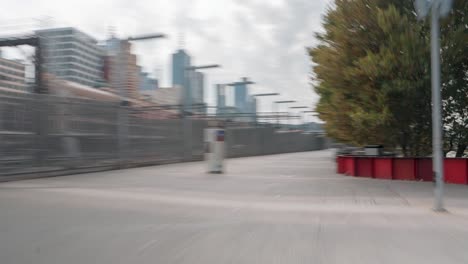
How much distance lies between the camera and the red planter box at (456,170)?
12.6 meters

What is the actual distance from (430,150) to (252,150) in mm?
20212

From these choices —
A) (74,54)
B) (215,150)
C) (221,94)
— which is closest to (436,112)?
(215,150)

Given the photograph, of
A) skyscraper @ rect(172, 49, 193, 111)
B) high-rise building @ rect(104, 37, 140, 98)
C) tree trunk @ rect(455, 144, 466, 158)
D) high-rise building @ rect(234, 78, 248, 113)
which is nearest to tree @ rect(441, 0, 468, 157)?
tree trunk @ rect(455, 144, 466, 158)

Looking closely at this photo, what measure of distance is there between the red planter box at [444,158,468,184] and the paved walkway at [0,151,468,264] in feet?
4.06

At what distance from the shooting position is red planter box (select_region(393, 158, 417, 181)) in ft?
45.9

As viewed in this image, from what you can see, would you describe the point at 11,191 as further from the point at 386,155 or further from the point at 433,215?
the point at 386,155

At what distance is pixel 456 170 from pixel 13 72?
2167cm

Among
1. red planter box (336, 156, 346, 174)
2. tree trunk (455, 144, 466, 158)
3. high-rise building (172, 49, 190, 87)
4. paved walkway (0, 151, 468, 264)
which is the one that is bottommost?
paved walkway (0, 151, 468, 264)

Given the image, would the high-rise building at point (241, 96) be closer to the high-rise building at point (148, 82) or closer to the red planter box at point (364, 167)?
the high-rise building at point (148, 82)

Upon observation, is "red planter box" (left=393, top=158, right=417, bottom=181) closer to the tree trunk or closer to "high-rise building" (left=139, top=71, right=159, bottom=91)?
the tree trunk

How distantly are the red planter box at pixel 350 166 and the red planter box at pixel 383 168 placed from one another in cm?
87

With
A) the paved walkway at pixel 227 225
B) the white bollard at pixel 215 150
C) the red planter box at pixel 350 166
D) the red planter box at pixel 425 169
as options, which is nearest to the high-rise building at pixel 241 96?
the white bollard at pixel 215 150

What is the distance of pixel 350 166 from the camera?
16156 millimetres

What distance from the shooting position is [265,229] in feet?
22.7
